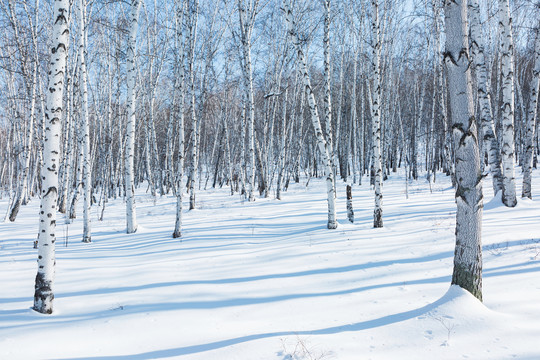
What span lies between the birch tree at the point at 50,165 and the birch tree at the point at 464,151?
4774 mm

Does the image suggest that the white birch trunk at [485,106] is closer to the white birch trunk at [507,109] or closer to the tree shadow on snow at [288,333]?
the white birch trunk at [507,109]

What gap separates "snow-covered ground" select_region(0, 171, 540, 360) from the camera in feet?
10.3

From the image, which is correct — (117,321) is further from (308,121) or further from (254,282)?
(308,121)

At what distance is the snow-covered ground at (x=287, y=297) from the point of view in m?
3.15

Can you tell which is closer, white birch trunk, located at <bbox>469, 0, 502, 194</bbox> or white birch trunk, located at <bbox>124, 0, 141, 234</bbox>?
white birch trunk, located at <bbox>469, 0, 502, 194</bbox>

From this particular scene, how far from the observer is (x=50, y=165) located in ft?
13.5

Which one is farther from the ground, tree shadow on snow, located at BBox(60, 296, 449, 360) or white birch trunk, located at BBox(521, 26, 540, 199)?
white birch trunk, located at BBox(521, 26, 540, 199)

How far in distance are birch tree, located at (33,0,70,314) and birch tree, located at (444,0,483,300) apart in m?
4.77

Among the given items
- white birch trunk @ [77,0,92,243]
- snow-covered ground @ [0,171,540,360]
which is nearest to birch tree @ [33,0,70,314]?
snow-covered ground @ [0,171,540,360]

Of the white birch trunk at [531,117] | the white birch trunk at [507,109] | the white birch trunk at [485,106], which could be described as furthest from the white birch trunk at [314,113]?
the white birch trunk at [531,117]

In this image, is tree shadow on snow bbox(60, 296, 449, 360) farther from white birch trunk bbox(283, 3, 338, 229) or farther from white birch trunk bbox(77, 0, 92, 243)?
white birch trunk bbox(77, 0, 92, 243)

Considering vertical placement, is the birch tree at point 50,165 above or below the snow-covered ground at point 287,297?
above

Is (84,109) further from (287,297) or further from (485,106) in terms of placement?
(485,106)

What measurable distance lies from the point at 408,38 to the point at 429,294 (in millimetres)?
22022
